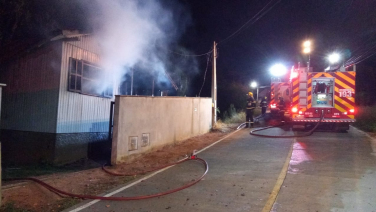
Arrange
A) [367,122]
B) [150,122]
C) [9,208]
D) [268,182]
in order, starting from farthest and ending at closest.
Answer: [367,122] < [150,122] < [268,182] < [9,208]

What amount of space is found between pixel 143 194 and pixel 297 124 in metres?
9.12

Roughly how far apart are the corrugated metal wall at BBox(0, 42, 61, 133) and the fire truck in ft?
29.9

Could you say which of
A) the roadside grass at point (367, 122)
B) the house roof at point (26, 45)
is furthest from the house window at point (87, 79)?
the roadside grass at point (367, 122)

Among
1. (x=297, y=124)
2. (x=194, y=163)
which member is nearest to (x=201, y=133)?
(x=297, y=124)

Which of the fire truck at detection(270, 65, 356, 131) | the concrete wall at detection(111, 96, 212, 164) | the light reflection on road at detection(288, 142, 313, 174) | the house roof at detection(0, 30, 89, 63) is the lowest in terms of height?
the light reflection on road at detection(288, 142, 313, 174)

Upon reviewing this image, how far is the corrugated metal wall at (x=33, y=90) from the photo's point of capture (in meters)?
9.26

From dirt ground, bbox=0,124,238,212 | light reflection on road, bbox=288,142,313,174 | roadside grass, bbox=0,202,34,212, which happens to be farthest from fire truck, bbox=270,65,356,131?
roadside grass, bbox=0,202,34,212

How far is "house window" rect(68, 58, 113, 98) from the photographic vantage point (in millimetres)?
9711

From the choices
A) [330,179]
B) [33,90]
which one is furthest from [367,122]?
[33,90]

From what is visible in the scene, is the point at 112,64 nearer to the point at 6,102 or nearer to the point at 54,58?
the point at 54,58

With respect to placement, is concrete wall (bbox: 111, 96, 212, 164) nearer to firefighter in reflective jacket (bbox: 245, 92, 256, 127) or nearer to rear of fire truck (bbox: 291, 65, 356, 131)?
firefighter in reflective jacket (bbox: 245, 92, 256, 127)

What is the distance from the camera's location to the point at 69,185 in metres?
5.70

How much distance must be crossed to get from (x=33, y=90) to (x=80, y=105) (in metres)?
1.50

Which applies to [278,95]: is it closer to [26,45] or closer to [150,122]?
[150,122]
